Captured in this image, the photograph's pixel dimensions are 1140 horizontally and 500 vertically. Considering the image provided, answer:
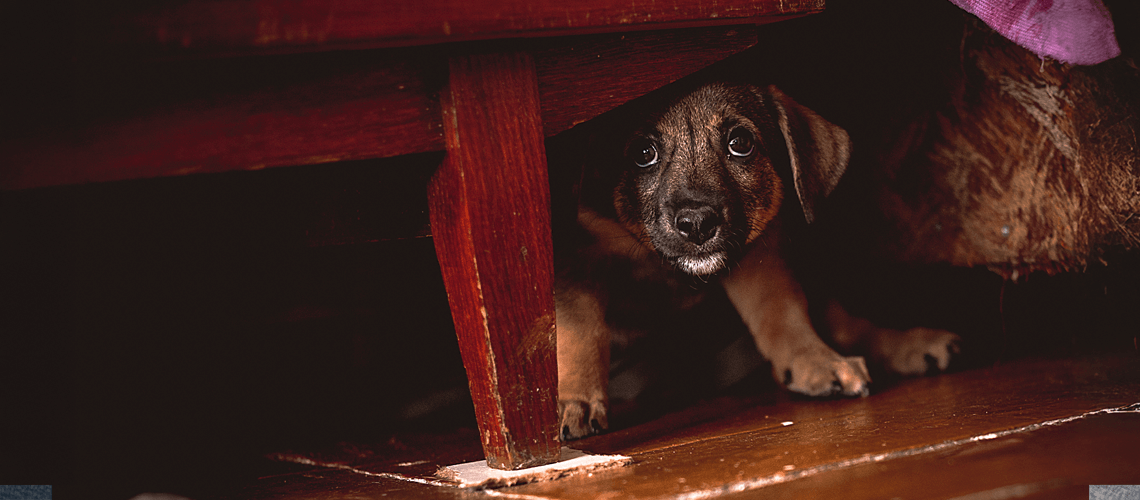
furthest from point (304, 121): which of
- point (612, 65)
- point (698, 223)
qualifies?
point (698, 223)

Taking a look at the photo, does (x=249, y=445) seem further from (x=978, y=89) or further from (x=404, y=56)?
(x=978, y=89)

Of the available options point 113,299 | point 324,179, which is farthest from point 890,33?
point 113,299

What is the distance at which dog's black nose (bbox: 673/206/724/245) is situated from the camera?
205 centimetres

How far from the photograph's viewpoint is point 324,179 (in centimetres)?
144

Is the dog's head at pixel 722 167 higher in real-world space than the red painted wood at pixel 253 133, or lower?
higher

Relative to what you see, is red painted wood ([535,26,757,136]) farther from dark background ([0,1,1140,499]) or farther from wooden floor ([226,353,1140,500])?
wooden floor ([226,353,1140,500])

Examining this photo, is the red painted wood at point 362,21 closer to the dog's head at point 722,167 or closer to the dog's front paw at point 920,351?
the dog's head at point 722,167

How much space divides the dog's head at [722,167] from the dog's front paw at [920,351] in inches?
18.9

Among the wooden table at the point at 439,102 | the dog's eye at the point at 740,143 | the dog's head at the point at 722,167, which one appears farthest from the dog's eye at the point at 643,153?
the wooden table at the point at 439,102

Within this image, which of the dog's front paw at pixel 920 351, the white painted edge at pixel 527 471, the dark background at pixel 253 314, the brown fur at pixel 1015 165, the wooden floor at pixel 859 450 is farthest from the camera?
the dog's front paw at pixel 920 351

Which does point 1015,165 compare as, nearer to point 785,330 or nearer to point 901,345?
point 901,345

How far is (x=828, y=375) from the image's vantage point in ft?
6.82

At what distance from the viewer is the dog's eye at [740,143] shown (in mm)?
2350

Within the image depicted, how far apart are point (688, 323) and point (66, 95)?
1987mm
